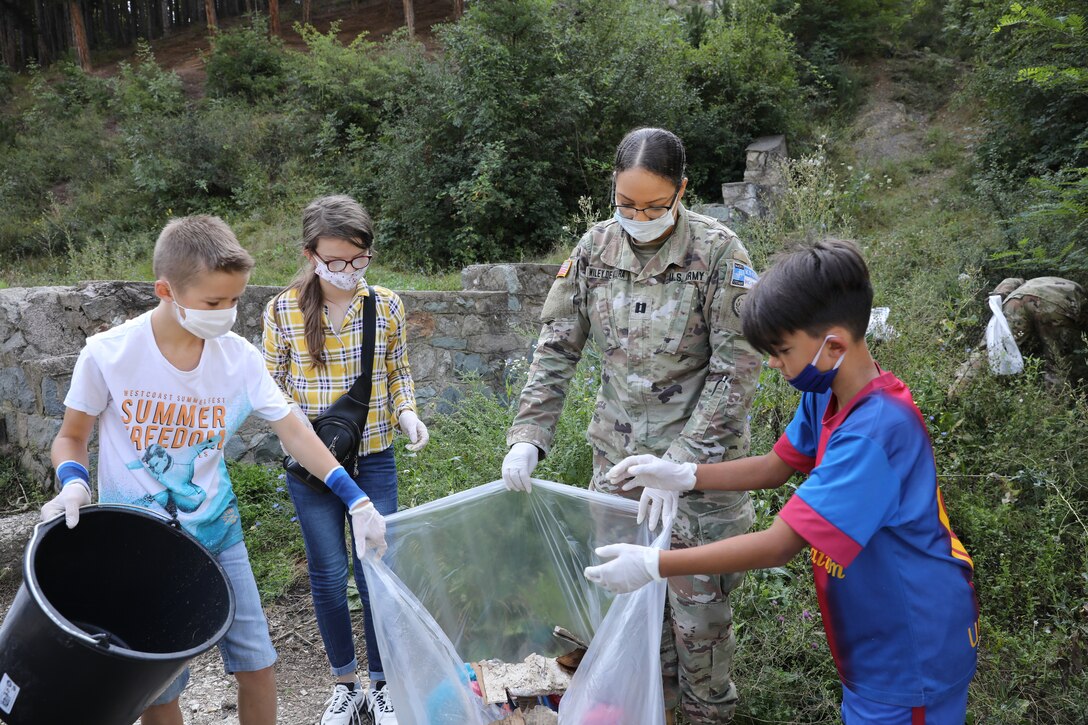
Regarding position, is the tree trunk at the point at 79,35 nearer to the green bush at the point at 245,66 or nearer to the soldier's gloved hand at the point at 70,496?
the green bush at the point at 245,66

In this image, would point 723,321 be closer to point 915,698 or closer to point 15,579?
point 915,698

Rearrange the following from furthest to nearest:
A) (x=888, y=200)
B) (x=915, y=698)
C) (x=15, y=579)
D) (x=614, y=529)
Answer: (x=888, y=200) < (x=15, y=579) < (x=614, y=529) < (x=915, y=698)

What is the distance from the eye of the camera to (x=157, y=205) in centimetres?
1034

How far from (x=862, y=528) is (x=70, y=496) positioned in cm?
156

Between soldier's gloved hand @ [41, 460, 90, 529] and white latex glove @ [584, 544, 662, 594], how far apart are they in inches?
42.3

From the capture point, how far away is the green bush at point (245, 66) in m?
12.9

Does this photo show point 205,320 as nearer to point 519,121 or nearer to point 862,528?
point 862,528

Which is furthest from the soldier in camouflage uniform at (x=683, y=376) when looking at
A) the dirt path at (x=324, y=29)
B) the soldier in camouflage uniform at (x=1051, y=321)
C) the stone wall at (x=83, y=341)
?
the dirt path at (x=324, y=29)

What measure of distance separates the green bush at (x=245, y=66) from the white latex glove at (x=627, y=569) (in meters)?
13.0

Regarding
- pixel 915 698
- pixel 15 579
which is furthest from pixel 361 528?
pixel 15 579

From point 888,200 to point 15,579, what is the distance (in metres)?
9.23

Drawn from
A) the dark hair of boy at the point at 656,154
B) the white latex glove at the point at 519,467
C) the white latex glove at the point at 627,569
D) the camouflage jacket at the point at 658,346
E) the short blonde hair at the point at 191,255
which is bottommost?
the white latex glove at the point at 519,467

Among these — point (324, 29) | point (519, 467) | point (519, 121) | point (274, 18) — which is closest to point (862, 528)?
point (519, 467)

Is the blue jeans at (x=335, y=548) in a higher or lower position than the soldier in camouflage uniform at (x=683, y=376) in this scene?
lower
